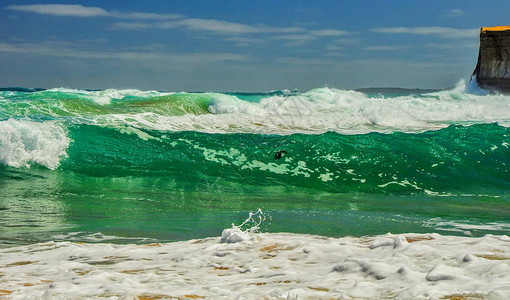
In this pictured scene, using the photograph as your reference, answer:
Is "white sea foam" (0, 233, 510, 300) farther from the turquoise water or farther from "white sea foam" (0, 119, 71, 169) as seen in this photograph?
"white sea foam" (0, 119, 71, 169)

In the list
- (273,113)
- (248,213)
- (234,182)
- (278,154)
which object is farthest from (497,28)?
(248,213)

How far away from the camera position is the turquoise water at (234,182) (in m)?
6.95

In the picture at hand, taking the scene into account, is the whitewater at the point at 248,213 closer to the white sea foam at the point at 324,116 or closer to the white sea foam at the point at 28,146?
the white sea foam at the point at 28,146

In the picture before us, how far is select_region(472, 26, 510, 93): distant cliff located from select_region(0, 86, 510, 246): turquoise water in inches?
1262

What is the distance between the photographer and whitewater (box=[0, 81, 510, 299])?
3.72 m

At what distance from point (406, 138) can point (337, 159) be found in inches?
103

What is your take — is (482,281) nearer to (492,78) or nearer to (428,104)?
(428,104)

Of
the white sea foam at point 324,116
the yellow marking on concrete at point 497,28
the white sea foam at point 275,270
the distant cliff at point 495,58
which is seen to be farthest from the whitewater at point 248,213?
the yellow marking on concrete at point 497,28

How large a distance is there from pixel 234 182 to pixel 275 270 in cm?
684

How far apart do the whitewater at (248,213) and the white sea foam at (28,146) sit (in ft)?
0.10

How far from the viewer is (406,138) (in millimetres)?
14273

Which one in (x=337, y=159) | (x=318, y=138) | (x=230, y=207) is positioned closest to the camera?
(x=230, y=207)

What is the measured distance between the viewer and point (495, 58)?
45.3 meters

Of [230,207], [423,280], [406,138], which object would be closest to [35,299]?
[423,280]
